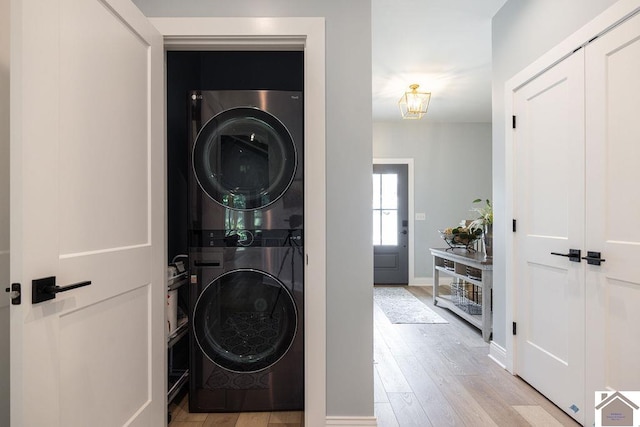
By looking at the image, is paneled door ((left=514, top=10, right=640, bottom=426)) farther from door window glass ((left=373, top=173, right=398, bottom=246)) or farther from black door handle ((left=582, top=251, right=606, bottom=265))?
door window glass ((left=373, top=173, right=398, bottom=246))

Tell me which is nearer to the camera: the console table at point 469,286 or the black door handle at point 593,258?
the black door handle at point 593,258

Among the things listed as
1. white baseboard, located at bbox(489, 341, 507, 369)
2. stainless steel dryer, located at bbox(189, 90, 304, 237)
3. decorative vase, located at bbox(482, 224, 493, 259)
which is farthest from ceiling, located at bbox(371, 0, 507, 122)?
white baseboard, located at bbox(489, 341, 507, 369)

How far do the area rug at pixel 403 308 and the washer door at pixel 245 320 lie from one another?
2214 mm

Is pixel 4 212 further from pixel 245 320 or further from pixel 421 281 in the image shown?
pixel 421 281

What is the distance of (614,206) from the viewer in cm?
177

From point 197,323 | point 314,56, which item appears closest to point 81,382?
point 197,323

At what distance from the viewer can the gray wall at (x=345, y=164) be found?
73.3 inches

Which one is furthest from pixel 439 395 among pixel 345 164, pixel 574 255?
pixel 345 164

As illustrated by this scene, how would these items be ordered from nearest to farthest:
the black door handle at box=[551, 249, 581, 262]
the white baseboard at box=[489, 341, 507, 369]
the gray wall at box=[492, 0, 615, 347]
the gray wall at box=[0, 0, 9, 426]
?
the gray wall at box=[0, 0, 9, 426], the black door handle at box=[551, 249, 581, 262], the gray wall at box=[492, 0, 615, 347], the white baseboard at box=[489, 341, 507, 369]

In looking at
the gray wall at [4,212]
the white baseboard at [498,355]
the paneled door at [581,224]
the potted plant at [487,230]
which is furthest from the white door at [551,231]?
the gray wall at [4,212]

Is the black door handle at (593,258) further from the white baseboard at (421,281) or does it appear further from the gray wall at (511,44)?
the white baseboard at (421,281)

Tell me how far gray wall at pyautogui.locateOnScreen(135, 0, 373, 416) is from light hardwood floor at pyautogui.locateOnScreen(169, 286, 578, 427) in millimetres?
462

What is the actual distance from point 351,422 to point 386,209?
4559 mm

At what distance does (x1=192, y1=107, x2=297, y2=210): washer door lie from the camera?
2.07 meters
